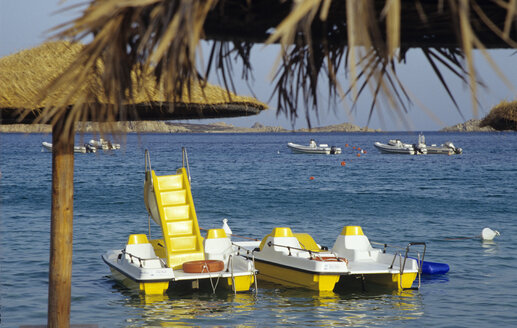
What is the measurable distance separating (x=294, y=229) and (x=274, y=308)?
13.0m

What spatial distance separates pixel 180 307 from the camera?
12.0 meters

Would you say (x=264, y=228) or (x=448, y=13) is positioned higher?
(x=448, y=13)

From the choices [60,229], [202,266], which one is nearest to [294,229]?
[202,266]

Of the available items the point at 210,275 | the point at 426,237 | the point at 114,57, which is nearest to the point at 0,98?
the point at 114,57

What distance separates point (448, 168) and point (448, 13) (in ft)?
198

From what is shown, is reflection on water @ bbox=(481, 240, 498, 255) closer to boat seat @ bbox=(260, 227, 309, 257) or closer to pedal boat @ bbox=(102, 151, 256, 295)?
boat seat @ bbox=(260, 227, 309, 257)

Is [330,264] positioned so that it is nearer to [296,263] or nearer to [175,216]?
[296,263]

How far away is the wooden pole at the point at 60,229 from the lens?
5660 mm

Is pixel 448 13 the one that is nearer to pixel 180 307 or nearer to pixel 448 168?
pixel 180 307

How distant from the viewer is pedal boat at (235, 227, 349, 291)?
1209 cm

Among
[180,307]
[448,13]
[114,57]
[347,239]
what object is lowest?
[180,307]

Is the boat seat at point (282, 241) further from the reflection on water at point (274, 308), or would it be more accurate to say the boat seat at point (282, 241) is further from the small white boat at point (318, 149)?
the small white boat at point (318, 149)

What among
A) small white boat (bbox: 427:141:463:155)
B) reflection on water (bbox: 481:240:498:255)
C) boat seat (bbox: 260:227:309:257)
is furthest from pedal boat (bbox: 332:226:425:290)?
small white boat (bbox: 427:141:463:155)

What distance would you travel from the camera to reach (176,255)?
12000mm
